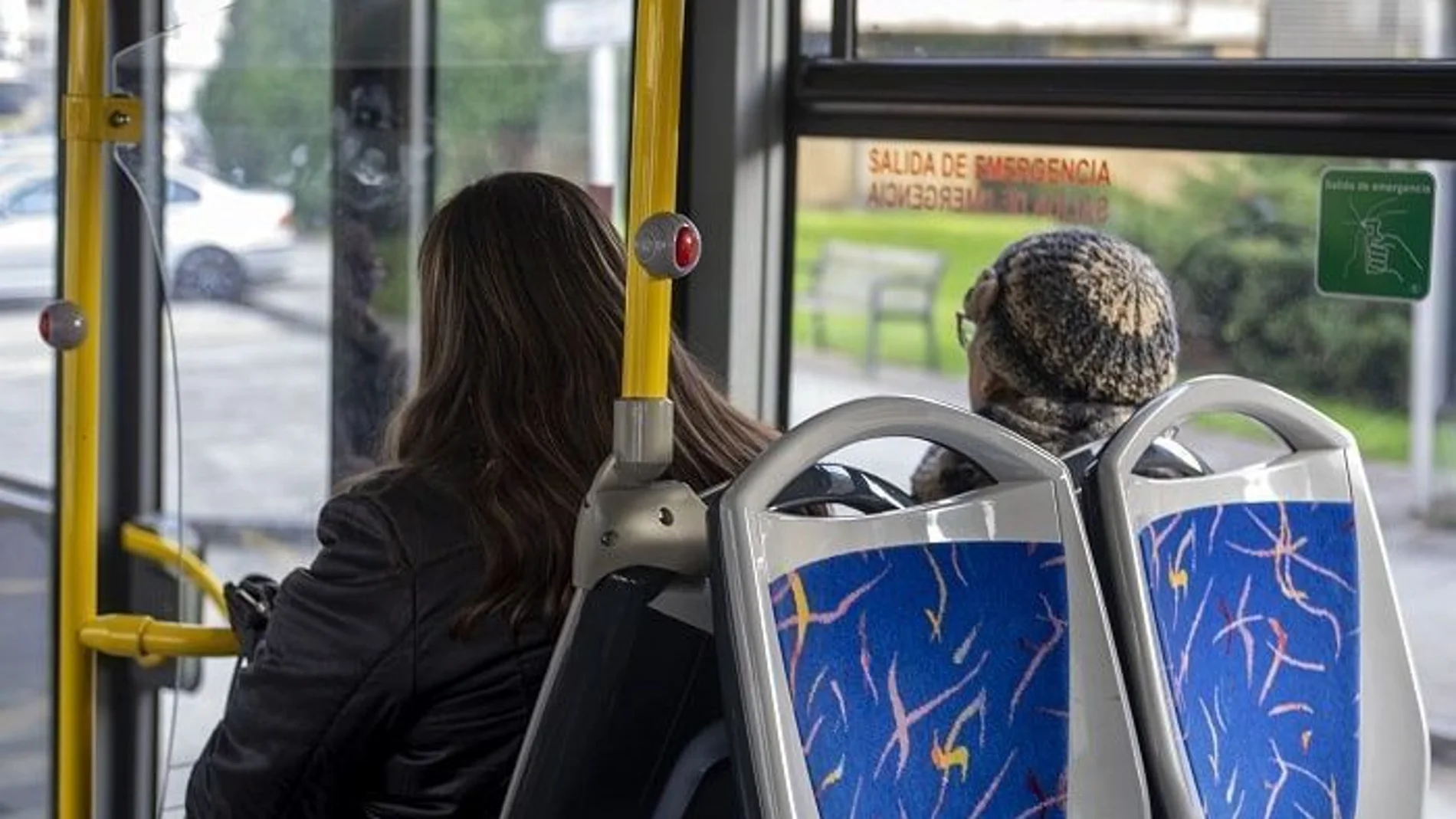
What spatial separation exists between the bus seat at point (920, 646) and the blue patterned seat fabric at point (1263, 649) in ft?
0.42

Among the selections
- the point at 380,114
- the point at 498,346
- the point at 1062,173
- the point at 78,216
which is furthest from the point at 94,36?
the point at 1062,173

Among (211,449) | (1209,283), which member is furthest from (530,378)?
(211,449)

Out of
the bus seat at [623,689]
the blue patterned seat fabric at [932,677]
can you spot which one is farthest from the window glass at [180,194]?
the blue patterned seat fabric at [932,677]

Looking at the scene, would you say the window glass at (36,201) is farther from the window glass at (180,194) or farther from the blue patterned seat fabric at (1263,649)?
the blue patterned seat fabric at (1263,649)

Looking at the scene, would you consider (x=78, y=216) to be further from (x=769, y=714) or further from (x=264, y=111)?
(x=769, y=714)

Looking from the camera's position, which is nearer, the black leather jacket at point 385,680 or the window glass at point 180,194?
the black leather jacket at point 385,680

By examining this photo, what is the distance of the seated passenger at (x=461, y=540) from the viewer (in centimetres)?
202

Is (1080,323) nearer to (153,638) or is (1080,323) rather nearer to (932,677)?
(932,677)

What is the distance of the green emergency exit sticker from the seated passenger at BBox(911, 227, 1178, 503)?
7.6 inches

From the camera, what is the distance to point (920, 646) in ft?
5.74

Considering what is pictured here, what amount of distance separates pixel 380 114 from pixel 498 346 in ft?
4.63

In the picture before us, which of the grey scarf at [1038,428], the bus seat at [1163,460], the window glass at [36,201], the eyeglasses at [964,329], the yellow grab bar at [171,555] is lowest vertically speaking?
the yellow grab bar at [171,555]

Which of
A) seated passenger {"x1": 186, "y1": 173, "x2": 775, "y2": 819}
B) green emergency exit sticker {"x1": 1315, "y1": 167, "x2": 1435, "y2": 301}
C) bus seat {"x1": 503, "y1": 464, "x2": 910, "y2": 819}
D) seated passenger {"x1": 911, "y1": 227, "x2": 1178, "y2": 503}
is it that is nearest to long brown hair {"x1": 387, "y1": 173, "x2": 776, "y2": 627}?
seated passenger {"x1": 186, "y1": 173, "x2": 775, "y2": 819}

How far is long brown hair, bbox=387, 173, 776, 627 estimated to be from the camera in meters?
2.06
